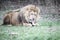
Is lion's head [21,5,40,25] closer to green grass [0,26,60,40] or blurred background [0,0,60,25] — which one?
green grass [0,26,60,40]

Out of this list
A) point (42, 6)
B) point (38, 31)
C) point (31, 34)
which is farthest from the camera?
point (42, 6)

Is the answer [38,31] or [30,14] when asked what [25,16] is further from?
[38,31]

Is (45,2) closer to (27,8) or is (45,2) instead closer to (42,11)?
(42,11)

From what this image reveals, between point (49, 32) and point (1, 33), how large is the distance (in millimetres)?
760

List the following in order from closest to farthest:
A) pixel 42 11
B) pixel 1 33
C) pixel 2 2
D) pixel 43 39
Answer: pixel 43 39
pixel 1 33
pixel 42 11
pixel 2 2

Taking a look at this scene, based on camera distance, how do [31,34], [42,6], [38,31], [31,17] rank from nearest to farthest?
[31,34]
[38,31]
[31,17]
[42,6]

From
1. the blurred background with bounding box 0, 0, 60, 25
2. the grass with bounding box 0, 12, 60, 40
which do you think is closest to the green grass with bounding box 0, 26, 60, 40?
the grass with bounding box 0, 12, 60, 40

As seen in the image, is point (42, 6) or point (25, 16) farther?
point (42, 6)

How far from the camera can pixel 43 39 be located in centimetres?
343

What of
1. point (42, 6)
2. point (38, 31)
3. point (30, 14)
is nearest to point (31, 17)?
point (30, 14)

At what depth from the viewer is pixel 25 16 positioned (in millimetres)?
4539

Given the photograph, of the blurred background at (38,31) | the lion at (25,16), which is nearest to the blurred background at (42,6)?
the blurred background at (38,31)

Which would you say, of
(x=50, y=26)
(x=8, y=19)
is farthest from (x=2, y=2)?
(x=50, y=26)

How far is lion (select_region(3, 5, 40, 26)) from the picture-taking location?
454cm
